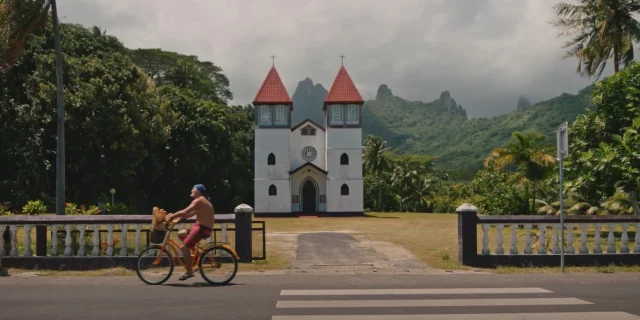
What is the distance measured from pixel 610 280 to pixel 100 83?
28.8 meters

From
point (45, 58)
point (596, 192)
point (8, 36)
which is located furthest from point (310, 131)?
point (8, 36)

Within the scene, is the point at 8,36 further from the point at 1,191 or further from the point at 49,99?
the point at 1,191

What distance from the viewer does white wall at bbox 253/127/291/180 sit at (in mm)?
50406

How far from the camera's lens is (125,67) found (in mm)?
35844

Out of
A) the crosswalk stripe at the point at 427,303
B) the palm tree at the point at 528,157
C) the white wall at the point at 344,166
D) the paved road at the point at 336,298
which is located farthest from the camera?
the white wall at the point at 344,166

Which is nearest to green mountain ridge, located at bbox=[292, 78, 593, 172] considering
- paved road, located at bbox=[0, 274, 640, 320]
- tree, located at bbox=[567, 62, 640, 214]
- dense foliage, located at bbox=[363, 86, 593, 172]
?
dense foliage, located at bbox=[363, 86, 593, 172]

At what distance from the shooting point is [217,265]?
10008 millimetres

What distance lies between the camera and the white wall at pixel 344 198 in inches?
1965

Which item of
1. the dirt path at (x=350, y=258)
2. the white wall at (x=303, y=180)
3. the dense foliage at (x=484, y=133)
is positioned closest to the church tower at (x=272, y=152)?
the white wall at (x=303, y=180)

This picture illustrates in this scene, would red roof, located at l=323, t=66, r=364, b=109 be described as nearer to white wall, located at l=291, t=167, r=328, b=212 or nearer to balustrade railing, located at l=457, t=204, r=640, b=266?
white wall, located at l=291, t=167, r=328, b=212

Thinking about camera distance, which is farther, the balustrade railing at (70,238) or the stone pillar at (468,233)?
the stone pillar at (468,233)

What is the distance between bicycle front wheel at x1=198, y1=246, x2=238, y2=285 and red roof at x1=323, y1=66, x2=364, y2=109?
134 ft

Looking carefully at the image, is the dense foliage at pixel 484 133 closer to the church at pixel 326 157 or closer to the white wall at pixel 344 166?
the white wall at pixel 344 166

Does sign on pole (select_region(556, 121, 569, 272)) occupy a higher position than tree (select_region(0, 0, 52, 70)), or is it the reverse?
tree (select_region(0, 0, 52, 70))
